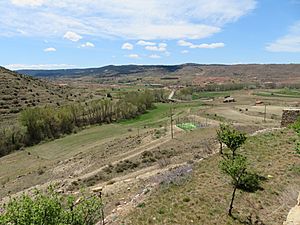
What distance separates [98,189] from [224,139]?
1181cm

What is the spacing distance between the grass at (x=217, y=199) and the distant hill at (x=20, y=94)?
2449 inches

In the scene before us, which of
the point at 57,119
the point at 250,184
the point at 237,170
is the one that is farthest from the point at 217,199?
the point at 57,119

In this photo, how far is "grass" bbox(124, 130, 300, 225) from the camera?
19547 millimetres

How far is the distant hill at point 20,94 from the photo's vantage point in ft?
267

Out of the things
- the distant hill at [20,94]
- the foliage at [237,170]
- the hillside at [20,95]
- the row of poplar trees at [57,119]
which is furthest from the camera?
the distant hill at [20,94]

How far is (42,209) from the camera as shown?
11.5 metres

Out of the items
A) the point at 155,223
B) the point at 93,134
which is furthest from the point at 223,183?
the point at 93,134

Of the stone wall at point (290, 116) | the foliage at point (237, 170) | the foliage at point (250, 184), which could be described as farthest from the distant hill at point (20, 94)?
the foliage at point (250, 184)

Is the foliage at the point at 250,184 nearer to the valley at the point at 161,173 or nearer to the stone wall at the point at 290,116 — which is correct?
the valley at the point at 161,173

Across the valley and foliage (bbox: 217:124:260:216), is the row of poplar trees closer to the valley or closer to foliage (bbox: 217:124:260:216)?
the valley

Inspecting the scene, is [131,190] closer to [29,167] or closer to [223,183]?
[223,183]

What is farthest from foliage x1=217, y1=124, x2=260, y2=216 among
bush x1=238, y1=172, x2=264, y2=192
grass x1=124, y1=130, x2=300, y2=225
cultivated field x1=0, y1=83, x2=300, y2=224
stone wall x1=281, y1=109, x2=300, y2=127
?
stone wall x1=281, y1=109, x2=300, y2=127

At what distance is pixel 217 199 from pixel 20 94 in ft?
260

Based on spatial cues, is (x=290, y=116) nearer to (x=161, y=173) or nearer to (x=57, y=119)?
(x=161, y=173)
